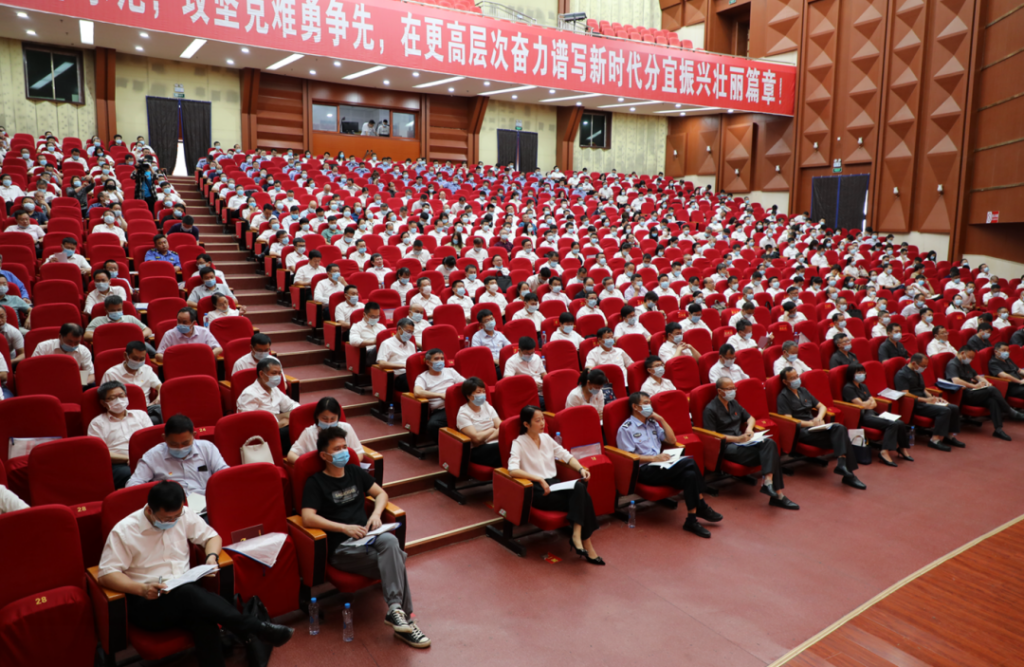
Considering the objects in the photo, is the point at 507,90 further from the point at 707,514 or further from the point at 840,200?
the point at 707,514

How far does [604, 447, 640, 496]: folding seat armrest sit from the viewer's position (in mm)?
4457

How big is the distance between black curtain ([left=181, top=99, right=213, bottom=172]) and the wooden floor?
14.8 meters

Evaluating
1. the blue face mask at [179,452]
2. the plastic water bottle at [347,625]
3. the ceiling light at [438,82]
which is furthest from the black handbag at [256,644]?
the ceiling light at [438,82]

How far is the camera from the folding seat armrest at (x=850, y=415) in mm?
5918

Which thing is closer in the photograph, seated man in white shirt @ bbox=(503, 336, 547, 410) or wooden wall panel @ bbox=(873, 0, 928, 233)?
seated man in white shirt @ bbox=(503, 336, 547, 410)

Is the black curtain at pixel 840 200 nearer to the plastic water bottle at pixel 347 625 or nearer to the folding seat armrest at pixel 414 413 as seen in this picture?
the folding seat armrest at pixel 414 413

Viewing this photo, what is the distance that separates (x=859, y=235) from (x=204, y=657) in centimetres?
1519

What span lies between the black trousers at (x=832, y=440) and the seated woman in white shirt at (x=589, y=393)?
6.09 ft

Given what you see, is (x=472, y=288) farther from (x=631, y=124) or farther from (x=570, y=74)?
(x=631, y=124)

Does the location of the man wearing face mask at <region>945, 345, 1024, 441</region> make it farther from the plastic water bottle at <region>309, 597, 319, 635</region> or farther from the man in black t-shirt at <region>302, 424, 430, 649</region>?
the plastic water bottle at <region>309, 597, 319, 635</region>

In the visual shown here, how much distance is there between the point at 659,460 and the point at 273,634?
274 cm

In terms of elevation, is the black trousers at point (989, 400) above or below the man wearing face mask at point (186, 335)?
below

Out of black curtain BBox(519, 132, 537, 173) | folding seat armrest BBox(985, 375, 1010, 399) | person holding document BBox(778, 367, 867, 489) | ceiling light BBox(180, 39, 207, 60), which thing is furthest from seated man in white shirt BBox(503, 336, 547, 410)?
black curtain BBox(519, 132, 537, 173)

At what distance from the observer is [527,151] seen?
1858cm
